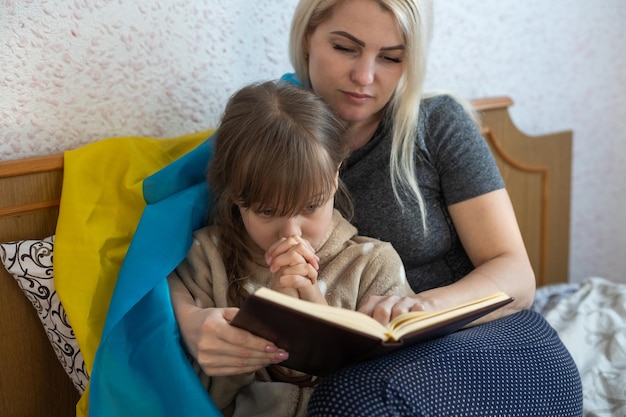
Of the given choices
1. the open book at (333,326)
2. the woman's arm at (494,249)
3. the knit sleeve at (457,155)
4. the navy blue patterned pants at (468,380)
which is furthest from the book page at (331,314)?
the knit sleeve at (457,155)

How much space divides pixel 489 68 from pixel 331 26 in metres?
0.92

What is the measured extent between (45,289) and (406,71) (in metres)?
0.80

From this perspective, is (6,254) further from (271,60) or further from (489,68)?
(489,68)

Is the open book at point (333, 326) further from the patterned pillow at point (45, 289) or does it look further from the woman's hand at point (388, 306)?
the patterned pillow at point (45, 289)

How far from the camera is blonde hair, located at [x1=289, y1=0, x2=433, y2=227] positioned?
4.83ft

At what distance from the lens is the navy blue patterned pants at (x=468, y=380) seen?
109cm

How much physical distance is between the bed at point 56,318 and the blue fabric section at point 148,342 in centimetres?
15

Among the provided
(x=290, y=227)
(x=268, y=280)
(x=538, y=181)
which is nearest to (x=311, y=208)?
(x=290, y=227)

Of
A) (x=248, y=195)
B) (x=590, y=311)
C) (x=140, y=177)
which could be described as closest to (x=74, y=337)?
(x=140, y=177)

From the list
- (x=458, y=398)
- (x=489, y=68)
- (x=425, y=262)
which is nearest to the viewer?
(x=458, y=398)

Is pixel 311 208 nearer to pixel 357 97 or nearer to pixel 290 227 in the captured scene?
pixel 290 227

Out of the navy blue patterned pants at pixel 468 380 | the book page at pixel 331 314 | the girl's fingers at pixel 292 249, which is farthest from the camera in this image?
the girl's fingers at pixel 292 249

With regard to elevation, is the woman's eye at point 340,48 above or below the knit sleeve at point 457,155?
above

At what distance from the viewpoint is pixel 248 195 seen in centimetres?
126
